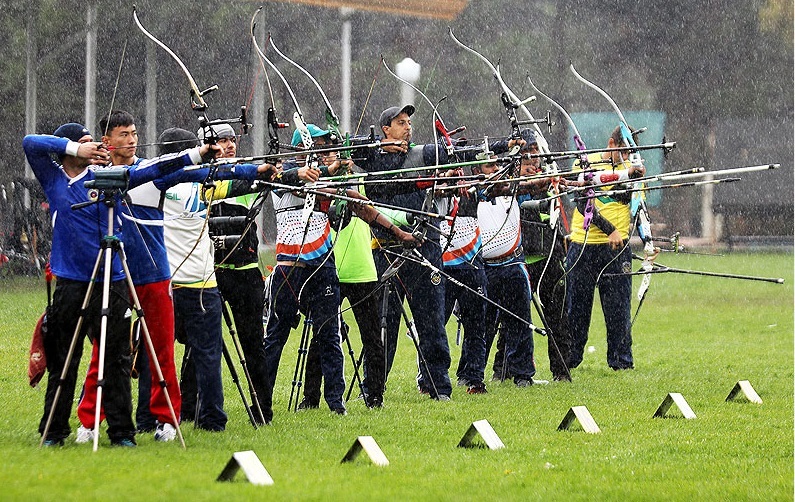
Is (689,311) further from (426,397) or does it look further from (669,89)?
(669,89)

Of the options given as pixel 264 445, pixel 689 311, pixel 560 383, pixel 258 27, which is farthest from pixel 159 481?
pixel 258 27

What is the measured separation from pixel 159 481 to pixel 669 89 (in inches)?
1193

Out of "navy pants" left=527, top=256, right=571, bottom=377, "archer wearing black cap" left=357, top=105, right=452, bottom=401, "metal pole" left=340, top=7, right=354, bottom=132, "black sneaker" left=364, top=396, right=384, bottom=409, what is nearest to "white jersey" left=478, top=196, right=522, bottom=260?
"navy pants" left=527, top=256, right=571, bottom=377

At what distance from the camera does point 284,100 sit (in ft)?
98.1

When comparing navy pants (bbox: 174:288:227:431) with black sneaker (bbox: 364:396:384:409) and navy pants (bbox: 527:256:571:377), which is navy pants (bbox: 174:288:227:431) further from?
navy pants (bbox: 527:256:571:377)

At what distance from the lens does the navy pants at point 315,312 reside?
873 centimetres

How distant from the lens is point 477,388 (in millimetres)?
10203

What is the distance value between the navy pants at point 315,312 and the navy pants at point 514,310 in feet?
6.91

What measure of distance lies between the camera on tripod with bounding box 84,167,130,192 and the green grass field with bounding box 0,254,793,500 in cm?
131

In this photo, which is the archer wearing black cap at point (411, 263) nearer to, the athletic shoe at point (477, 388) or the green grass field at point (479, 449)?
the green grass field at point (479, 449)

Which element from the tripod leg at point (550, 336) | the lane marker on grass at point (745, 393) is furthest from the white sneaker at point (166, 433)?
the lane marker on grass at point (745, 393)

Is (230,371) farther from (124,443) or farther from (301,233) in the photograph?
(301,233)

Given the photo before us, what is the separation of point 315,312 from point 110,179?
2340 mm

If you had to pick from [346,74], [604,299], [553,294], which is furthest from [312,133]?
[346,74]
